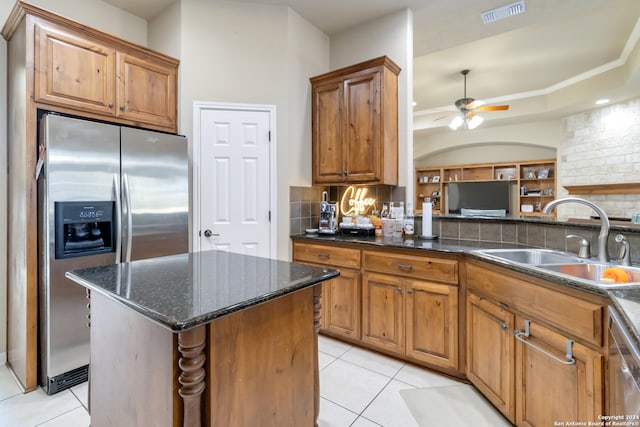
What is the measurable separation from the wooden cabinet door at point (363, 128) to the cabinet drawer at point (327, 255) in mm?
722

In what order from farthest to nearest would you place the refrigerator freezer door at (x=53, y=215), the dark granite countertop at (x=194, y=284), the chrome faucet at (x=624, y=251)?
the refrigerator freezer door at (x=53, y=215) → the chrome faucet at (x=624, y=251) → the dark granite countertop at (x=194, y=284)

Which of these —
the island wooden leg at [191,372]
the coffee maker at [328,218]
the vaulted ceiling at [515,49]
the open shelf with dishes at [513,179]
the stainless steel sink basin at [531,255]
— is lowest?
the island wooden leg at [191,372]

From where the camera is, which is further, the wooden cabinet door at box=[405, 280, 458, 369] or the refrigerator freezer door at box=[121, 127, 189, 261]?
the refrigerator freezer door at box=[121, 127, 189, 261]

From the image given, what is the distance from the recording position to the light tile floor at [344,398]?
1787 mm

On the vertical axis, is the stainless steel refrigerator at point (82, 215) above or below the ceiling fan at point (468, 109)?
below

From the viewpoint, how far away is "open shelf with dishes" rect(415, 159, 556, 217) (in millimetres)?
6641

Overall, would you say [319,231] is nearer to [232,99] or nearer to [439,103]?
[232,99]

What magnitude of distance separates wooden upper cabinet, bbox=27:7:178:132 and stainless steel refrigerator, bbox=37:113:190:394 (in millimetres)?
263

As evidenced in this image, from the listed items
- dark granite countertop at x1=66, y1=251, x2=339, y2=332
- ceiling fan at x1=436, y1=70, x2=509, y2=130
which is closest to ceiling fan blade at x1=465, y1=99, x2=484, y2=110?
ceiling fan at x1=436, y1=70, x2=509, y2=130

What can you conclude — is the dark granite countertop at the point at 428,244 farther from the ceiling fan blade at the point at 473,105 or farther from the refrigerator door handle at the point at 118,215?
the ceiling fan blade at the point at 473,105

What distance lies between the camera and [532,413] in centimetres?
155

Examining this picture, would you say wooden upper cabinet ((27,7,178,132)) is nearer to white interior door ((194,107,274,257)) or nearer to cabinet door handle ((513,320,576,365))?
white interior door ((194,107,274,257))

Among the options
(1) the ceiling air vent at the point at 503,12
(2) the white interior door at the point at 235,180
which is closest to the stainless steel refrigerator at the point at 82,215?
(2) the white interior door at the point at 235,180

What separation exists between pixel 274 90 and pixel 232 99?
415 millimetres
